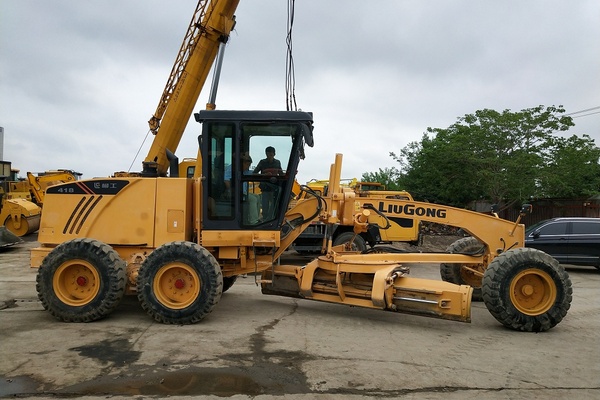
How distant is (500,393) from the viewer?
4.24 metres

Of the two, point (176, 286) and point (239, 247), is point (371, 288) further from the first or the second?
point (176, 286)

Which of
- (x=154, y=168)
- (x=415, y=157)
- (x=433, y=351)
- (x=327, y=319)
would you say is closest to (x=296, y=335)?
(x=327, y=319)

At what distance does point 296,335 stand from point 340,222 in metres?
2.02

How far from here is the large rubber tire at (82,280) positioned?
6.30m

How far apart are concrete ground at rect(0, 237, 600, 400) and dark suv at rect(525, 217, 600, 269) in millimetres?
6586

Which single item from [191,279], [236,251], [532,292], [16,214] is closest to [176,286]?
[191,279]

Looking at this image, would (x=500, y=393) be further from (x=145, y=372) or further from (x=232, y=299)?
(x=232, y=299)

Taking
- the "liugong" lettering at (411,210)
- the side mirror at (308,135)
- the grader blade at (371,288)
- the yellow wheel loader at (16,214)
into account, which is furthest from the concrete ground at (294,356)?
the yellow wheel loader at (16,214)

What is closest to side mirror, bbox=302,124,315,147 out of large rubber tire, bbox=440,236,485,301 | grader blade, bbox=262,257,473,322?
grader blade, bbox=262,257,473,322

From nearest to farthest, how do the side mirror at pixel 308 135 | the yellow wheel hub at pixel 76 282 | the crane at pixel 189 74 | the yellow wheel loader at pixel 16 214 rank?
the yellow wheel hub at pixel 76 282 → the side mirror at pixel 308 135 → the crane at pixel 189 74 → the yellow wheel loader at pixel 16 214

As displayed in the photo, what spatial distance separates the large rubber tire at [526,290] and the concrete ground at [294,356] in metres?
0.20

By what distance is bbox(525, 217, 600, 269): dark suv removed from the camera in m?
13.3

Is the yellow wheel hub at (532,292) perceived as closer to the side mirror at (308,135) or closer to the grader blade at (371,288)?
the grader blade at (371,288)

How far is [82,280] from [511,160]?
681 inches
